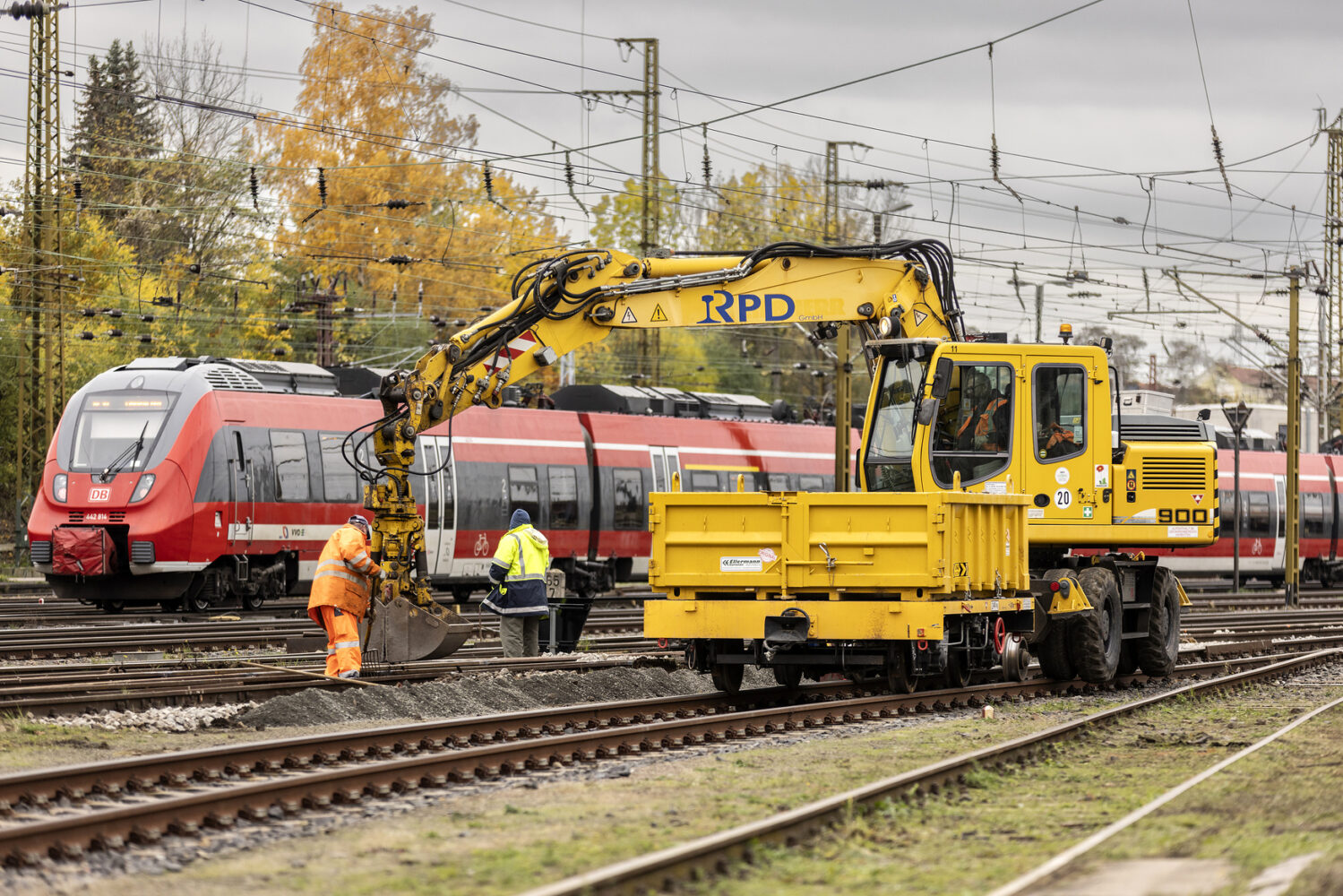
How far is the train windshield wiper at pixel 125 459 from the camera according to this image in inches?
1016

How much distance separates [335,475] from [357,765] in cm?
1731

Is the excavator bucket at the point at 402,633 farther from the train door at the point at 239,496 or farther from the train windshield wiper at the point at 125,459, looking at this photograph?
the train windshield wiper at the point at 125,459

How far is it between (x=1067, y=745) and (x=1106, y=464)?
5.48 meters

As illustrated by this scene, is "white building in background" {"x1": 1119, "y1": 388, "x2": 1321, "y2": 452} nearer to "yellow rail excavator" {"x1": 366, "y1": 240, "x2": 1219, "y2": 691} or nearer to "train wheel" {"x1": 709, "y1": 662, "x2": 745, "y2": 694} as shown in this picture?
"yellow rail excavator" {"x1": 366, "y1": 240, "x2": 1219, "y2": 691}

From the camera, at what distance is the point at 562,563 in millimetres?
32406

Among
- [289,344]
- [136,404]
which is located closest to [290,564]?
[136,404]

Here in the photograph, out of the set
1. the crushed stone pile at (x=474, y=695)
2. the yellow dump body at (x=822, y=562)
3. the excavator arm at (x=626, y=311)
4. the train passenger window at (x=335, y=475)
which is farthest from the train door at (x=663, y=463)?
the yellow dump body at (x=822, y=562)

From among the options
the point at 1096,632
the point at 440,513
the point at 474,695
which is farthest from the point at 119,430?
the point at 1096,632

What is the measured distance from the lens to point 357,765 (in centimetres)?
1116

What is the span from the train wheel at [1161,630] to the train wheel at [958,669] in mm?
3416

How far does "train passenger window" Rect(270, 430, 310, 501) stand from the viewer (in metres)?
27.1

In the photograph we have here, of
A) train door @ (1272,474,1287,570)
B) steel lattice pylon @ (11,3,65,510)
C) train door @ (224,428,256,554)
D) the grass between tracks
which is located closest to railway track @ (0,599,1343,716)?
train door @ (224,428,256,554)

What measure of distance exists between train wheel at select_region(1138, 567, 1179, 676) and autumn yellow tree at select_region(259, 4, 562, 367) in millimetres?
30998

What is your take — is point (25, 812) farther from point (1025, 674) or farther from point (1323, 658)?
point (1323, 658)
